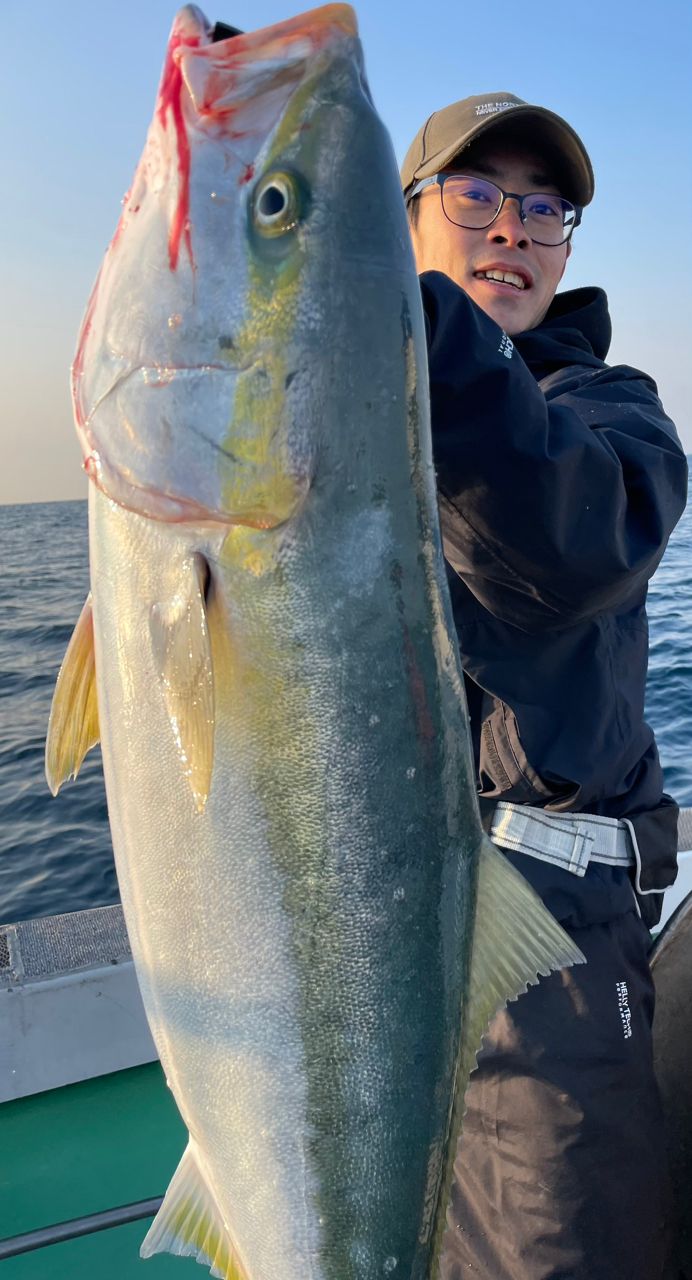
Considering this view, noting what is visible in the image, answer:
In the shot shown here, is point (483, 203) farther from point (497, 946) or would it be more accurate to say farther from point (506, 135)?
point (497, 946)

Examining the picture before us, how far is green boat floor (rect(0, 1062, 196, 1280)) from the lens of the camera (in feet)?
11.5

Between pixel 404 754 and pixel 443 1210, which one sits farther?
pixel 443 1210

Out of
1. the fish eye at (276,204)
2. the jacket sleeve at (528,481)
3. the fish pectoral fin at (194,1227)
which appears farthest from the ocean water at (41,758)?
the fish eye at (276,204)

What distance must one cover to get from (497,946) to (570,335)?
6.01 ft

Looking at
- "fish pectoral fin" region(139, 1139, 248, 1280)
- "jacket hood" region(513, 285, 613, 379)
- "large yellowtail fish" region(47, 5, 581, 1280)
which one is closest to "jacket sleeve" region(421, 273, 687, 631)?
"large yellowtail fish" region(47, 5, 581, 1280)

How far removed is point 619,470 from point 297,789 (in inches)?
35.4

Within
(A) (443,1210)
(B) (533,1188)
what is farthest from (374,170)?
(B) (533,1188)

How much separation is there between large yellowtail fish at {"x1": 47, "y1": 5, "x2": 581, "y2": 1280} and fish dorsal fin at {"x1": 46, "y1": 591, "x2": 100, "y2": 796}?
0.09 m

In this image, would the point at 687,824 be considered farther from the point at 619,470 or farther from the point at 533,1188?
the point at 619,470

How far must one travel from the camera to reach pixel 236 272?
4.46 feet

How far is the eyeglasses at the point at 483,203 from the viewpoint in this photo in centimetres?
257

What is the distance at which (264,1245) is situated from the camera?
152cm

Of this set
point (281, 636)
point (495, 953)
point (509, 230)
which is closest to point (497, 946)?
point (495, 953)

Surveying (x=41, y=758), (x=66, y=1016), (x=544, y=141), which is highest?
(x=544, y=141)
